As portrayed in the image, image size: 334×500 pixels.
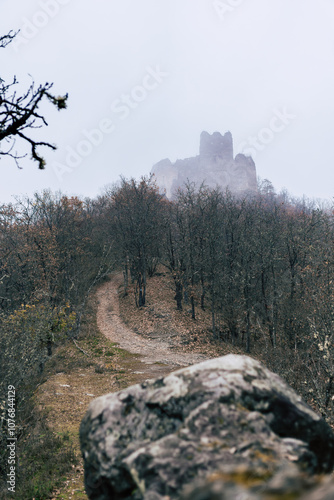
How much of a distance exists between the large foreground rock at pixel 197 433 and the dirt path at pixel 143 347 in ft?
39.5

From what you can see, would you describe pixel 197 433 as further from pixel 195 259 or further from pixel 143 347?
pixel 195 259

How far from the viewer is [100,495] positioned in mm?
2469

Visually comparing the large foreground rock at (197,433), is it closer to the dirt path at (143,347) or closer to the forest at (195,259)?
the forest at (195,259)

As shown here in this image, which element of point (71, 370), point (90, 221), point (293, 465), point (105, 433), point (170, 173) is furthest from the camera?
point (170, 173)

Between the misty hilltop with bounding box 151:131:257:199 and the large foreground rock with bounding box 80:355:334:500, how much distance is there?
339ft

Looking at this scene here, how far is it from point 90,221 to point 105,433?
37478 mm

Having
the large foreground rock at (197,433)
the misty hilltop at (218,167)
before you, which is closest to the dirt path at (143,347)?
the large foreground rock at (197,433)

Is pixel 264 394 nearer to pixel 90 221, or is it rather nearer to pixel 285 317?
pixel 285 317

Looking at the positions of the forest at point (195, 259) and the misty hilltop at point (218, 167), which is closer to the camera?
the forest at point (195, 259)

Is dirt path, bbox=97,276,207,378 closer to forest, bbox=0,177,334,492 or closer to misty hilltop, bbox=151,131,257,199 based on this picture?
forest, bbox=0,177,334,492

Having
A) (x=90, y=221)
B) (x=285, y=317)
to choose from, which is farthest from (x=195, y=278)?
(x=90, y=221)

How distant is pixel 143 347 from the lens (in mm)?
20016

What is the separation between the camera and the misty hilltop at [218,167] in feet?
349

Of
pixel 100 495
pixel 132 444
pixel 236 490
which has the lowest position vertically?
pixel 100 495
